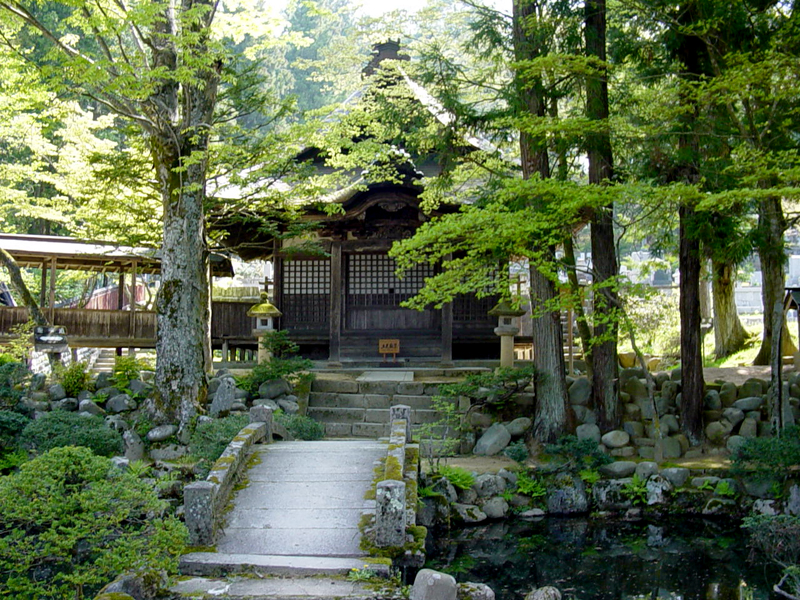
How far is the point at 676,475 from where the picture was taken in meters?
11.8

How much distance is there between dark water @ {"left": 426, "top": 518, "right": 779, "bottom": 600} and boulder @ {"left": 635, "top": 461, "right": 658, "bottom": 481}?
790 mm

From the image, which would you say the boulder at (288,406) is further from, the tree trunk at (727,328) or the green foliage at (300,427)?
the tree trunk at (727,328)

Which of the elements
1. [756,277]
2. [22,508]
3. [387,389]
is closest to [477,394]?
[387,389]

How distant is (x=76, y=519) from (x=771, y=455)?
914 cm

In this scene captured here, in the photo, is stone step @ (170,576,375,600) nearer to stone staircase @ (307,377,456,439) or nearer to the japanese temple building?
stone staircase @ (307,377,456,439)

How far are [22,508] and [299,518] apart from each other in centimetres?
294

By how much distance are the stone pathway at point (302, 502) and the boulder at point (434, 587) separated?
136cm

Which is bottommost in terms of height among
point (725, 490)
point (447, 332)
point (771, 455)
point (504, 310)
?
point (725, 490)

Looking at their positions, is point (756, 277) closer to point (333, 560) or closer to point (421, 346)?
point (421, 346)

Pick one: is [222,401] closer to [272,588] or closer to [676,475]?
[272,588]

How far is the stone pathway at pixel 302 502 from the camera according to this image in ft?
25.9

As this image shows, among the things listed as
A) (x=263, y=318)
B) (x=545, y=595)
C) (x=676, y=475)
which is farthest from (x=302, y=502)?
(x=263, y=318)

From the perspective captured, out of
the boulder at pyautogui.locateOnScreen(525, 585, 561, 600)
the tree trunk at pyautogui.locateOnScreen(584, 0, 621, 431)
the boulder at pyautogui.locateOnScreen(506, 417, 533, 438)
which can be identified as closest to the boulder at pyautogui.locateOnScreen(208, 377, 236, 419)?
the boulder at pyautogui.locateOnScreen(506, 417, 533, 438)

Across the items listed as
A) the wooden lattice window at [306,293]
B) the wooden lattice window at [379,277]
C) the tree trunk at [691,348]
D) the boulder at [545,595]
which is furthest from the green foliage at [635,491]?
the wooden lattice window at [306,293]
